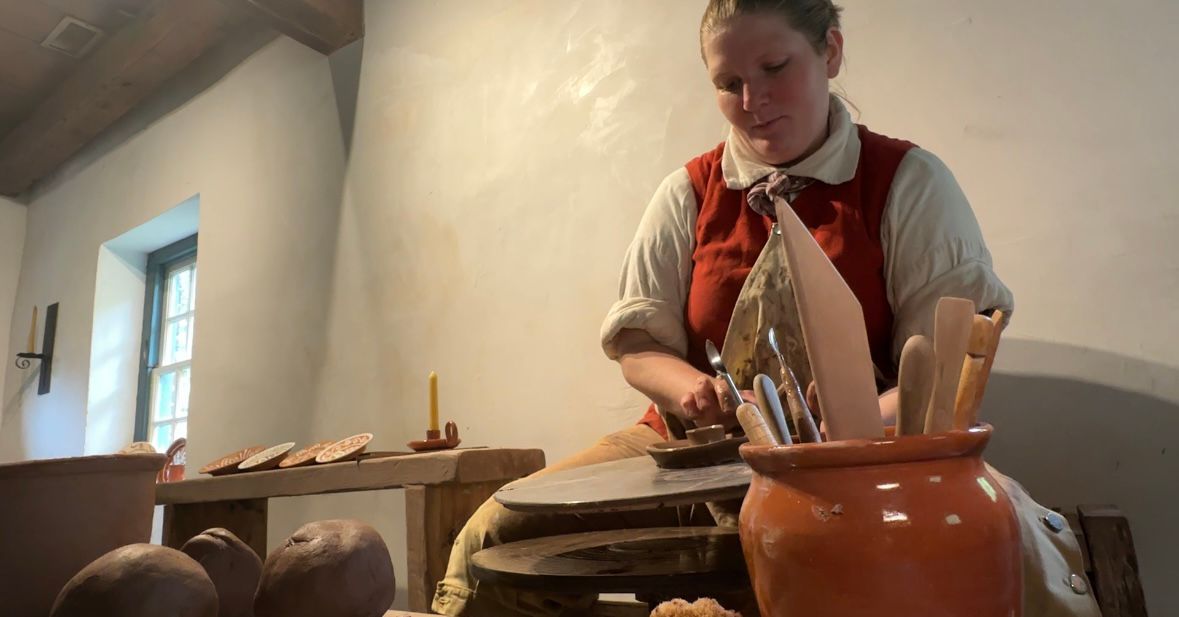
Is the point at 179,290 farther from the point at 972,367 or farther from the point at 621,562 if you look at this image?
the point at 972,367

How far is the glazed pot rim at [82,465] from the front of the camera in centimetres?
53

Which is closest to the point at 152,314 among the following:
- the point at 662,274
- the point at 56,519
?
the point at 662,274

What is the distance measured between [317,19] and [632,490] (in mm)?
2470

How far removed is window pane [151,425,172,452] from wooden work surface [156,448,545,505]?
1.87 metres

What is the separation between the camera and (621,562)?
2.45 ft

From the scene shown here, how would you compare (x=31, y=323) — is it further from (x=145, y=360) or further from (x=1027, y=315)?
(x=1027, y=315)

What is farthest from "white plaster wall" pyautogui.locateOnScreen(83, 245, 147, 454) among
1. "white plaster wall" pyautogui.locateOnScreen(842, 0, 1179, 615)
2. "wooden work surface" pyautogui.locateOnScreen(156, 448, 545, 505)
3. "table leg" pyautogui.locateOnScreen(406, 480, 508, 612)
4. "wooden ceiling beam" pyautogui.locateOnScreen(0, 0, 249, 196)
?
"white plaster wall" pyautogui.locateOnScreen(842, 0, 1179, 615)

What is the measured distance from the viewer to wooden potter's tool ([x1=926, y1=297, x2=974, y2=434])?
0.44 m

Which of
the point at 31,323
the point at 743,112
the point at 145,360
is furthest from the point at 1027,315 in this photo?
the point at 31,323

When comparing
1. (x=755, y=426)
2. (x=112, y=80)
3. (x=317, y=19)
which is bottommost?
(x=755, y=426)

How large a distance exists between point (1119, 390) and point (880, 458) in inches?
41.7

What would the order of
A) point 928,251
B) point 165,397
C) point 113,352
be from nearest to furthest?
point 928,251 → point 165,397 → point 113,352

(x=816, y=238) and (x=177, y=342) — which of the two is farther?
(x=177, y=342)

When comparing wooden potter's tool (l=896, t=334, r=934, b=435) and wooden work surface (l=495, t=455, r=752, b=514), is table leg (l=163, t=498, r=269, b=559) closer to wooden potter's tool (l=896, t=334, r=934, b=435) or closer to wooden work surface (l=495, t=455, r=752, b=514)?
wooden work surface (l=495, t=455, r=752, b=514)
